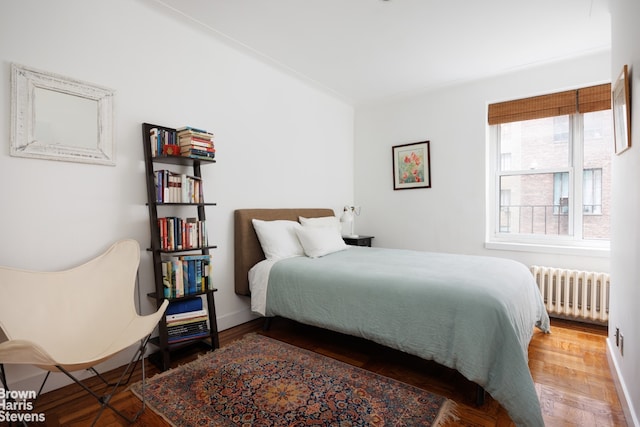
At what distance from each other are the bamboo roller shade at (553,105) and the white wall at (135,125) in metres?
2.38

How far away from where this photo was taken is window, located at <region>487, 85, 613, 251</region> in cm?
331

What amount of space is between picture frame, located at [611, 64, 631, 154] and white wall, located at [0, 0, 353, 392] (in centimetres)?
283

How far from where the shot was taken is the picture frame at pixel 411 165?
4.23 meters

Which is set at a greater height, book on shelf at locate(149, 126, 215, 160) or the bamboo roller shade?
the bamboo roller shade

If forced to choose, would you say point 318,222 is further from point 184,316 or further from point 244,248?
point 184,316

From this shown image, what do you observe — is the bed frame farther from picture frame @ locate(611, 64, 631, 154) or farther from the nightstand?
picture frame @ locate(611, 64, 631, 154)

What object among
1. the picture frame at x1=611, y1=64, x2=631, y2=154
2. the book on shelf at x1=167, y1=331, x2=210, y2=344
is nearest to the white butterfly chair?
the book on shelf at x1=167, y1=331, x2=210, y2=344

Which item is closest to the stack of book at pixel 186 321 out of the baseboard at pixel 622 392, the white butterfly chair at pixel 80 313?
the white butterfly chair at pixel 80 313

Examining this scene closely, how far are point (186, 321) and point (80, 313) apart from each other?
0.70 meters

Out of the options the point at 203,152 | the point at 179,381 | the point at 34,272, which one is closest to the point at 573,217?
the point at 203,152

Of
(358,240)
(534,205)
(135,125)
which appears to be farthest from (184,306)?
(534,205)

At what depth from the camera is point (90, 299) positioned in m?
1.95

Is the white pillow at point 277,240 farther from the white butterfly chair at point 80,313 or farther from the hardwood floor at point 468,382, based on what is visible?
the white butterfly chair at point 80,313

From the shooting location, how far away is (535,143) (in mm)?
3697
